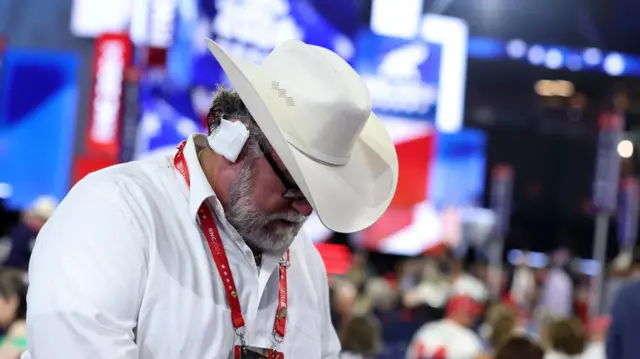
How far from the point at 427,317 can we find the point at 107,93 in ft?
19.2

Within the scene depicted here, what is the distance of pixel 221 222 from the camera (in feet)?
6.11

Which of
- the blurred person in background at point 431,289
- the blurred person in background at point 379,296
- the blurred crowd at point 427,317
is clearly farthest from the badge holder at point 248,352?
the blurred person in background at point 431,289

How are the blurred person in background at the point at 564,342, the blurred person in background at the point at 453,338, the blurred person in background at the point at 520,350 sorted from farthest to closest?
1. the blurred person in background at the point at 453,338
2. the blurred person in background at the point at 564,342
3. the blurred person in background at the point at 520,350

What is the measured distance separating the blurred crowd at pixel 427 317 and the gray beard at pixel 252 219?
2.20m

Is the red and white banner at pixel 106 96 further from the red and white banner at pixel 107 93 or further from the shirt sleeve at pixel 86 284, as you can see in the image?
the shirt sleeve at pixel 86 284

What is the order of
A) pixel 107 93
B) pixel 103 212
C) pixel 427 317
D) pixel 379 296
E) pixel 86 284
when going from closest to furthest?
pixel 86 284, pixel 103 212, pixel 427 317, pixel 379 296, pixel 107 93

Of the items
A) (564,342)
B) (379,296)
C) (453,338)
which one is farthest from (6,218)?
(564,342)

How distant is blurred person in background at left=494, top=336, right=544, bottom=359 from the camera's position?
4.24 metres

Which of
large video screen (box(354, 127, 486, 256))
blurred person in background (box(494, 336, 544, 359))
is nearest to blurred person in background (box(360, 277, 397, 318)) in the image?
large video screen (box(354, 127, 486, 256))

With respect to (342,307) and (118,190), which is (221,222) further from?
(342,307)

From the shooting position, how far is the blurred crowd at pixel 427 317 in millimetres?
4594

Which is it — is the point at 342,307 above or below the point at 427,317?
above

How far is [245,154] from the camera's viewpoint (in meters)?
1.83

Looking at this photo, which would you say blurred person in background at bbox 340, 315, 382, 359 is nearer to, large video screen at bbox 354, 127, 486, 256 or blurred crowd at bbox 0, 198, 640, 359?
blurred crowd at bbox 0, 198, 640, 359
